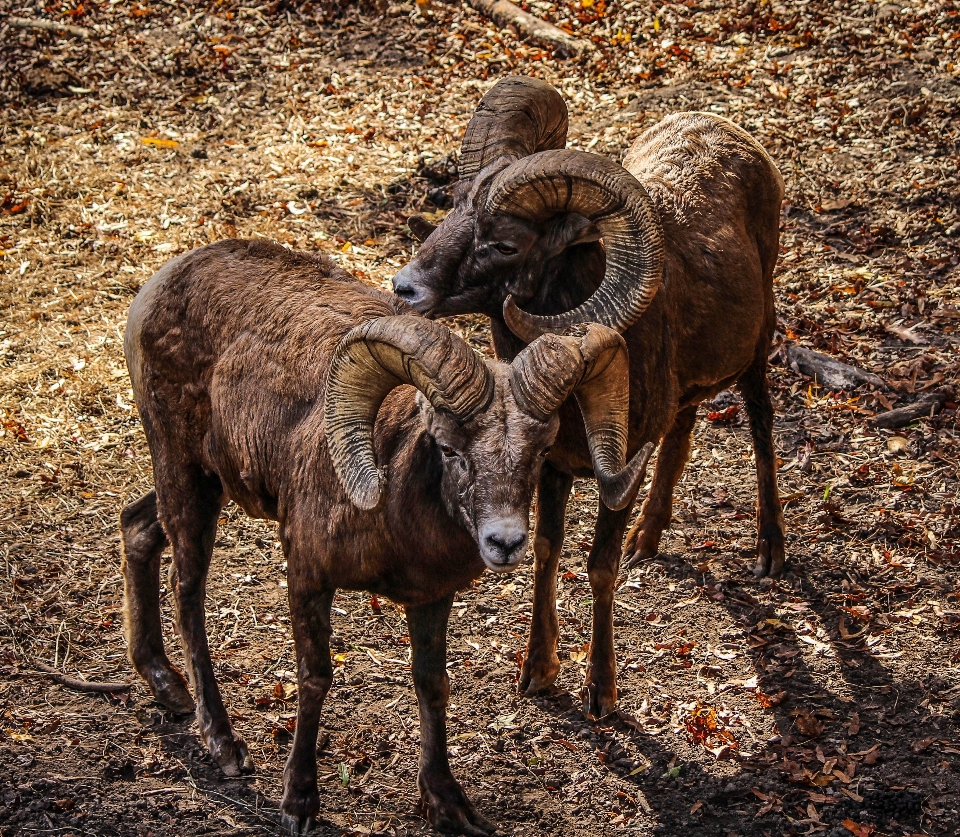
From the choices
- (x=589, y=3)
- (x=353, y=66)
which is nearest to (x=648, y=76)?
(x=589, y=3)

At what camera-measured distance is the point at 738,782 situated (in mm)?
6527

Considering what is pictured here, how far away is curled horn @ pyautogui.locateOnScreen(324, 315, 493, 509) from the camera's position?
5.16 meters

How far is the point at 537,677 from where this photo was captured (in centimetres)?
734

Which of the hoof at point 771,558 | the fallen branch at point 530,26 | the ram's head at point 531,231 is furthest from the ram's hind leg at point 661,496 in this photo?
the fallen branch at point 530,26

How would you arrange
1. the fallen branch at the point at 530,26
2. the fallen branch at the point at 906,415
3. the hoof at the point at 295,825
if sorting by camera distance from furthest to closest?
the fallen branch at the point at 530,26
the fallen branch at the point at 906,415
the hoof at the point at 295,825

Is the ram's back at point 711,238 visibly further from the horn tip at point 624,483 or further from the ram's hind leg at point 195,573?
the ram's hind leg at point 195,573

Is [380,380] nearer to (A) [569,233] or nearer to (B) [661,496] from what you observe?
(A) [569,233]

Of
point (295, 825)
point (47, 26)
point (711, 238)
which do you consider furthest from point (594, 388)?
point (47, 26)

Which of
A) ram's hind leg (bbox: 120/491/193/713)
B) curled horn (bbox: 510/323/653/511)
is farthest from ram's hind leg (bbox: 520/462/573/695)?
ram's hind leg (bbox: 120/491/193/713)

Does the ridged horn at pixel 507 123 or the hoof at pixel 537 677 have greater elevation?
the ridged horn at pixel 507 123

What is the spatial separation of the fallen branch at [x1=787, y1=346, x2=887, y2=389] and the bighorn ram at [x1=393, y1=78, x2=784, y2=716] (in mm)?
1748

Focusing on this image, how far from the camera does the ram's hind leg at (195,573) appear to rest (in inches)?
262

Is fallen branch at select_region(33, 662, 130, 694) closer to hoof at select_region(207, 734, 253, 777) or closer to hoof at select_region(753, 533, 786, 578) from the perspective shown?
hoof at select_region(207, 734, 253, 777)

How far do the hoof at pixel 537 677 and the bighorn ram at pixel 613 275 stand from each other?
0.01 m
